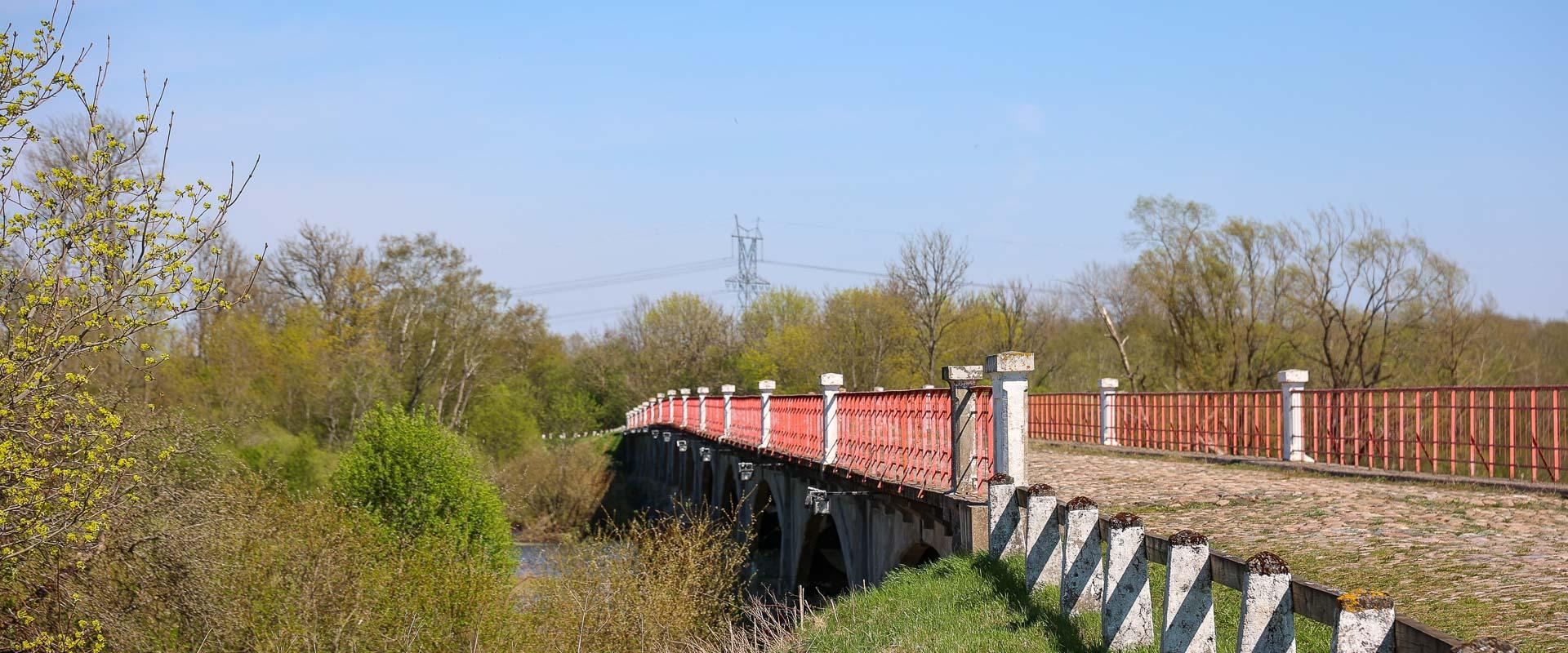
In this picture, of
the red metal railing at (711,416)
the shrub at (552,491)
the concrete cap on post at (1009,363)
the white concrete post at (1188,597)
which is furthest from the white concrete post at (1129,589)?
the shrub at (552,491)

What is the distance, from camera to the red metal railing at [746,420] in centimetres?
2300

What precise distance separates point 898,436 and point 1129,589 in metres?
6.45

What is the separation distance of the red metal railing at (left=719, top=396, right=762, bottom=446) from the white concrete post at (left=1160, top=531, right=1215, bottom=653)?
54.8 ft

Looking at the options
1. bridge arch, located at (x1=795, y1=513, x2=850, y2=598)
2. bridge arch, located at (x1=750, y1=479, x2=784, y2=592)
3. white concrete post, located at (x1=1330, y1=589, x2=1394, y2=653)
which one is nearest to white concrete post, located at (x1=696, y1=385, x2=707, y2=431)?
bridge arch, located at (x1=750, y1=479, x2=784, y2=592)

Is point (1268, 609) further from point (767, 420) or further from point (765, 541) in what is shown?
point (765, 541)

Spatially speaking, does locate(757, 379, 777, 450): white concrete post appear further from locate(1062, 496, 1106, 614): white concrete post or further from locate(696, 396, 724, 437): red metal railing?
locate(1062, 496, 1106, 614): white concrete post

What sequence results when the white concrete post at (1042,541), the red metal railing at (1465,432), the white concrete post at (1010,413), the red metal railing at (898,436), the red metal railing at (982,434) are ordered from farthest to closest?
1. the red metal railing at (1465,432)
2. the red metal railing at (898,436)
3. the red metal railing at (982,434)
4. the white concrete post at (1010,413)
5. the white concrete post at (1042,541)

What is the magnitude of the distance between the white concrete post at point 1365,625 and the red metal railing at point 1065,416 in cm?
2089

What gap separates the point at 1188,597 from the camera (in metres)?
5.50

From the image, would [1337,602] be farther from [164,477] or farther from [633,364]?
[633,364]

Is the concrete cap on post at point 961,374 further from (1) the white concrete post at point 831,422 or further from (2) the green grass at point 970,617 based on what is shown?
(1) the white concrete post at point 831,422

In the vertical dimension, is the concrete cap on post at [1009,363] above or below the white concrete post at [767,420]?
above

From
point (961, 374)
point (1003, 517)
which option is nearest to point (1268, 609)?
point (1003, 517)

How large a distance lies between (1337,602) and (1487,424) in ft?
38.2
